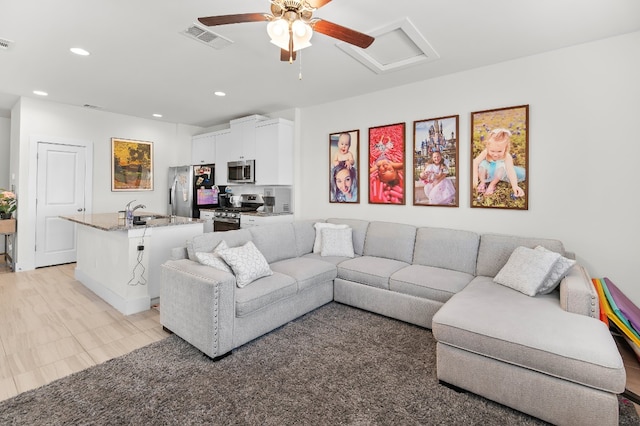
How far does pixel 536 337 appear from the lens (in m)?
1.78

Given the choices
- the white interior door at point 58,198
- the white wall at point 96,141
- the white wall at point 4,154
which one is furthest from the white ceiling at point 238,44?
the white wall at point 4,154

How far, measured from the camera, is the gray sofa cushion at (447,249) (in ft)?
10.6

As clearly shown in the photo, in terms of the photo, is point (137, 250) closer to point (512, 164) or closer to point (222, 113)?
point (222, 113)

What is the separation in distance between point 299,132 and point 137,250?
3.01m

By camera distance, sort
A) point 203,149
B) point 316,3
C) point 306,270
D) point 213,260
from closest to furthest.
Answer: point 316,3
point 213,260
point 306,270
point 203,149

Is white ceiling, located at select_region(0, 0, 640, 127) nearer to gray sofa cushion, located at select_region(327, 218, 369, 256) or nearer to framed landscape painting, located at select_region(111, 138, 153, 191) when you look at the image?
framed landscape painting, located at select_region(111, 138, 153, 191)

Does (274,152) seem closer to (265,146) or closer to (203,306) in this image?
(265,146)

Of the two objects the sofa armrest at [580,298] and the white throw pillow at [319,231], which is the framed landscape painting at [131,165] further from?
the sofa armrest at [580,298]

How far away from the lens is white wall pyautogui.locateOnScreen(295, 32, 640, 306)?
2.71 metres

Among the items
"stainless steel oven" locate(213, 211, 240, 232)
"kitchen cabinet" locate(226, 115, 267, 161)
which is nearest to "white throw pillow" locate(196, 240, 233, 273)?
"stainless steel oven" locate(213, 211, 240, 232)

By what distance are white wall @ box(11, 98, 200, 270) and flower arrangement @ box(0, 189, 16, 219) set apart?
118mm

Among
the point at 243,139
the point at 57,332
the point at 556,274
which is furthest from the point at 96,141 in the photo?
the point at 556,274

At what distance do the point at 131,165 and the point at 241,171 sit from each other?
2.21 m

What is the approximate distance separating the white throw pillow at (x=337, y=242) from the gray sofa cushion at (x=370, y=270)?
0.24 meters
